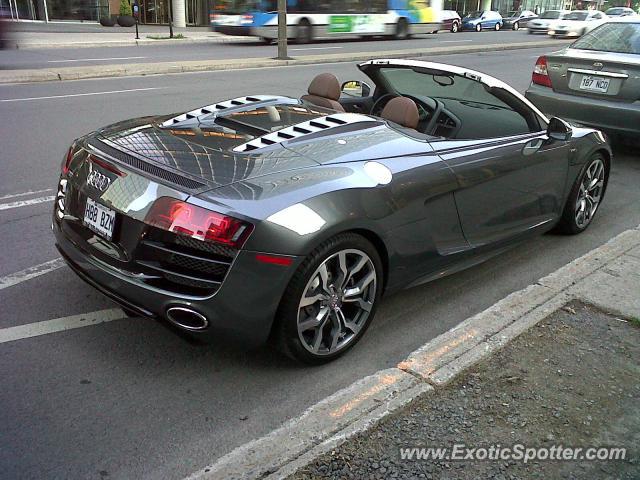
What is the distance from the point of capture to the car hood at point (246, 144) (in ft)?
9.58

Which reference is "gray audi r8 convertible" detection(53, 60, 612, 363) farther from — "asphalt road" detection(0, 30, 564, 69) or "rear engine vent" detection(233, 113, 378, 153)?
"asphalt road" detection(0, 30, 564, 69)

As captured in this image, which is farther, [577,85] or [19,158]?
[577,85]

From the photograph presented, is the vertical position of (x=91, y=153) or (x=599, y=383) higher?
(x=91, y=153)

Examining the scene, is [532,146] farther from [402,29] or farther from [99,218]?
[402,29]

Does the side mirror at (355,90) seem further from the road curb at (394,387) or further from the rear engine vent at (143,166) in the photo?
the rear engine vent at (143,166)

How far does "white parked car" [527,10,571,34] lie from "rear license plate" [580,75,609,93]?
31115 millimetres

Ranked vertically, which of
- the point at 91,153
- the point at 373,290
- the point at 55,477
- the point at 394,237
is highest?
the point at 91,153

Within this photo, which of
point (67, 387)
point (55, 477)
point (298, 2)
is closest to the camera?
point (55, 477)

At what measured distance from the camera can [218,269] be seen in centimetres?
265

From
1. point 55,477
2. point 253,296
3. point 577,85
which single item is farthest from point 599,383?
point 577,85

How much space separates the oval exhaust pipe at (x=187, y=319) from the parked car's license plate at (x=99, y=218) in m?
0.49

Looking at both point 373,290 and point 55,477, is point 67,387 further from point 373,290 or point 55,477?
point 373,290

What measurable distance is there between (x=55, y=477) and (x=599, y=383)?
2.50m

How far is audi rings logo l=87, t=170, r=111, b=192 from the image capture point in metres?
2.93
